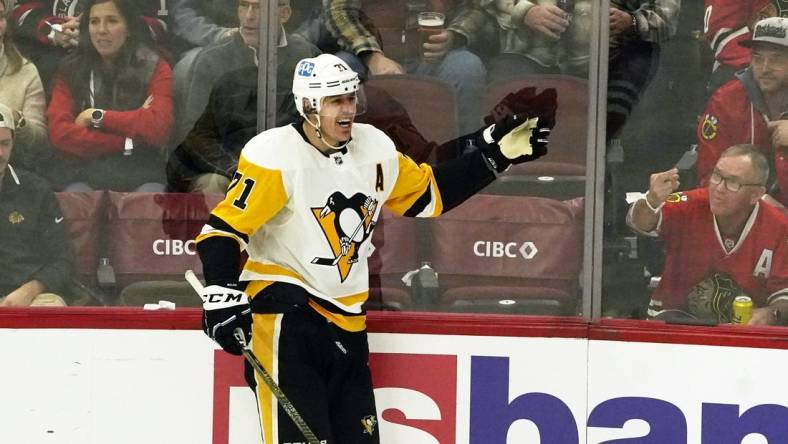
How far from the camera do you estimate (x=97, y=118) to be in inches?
193

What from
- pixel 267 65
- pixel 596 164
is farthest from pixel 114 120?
pixel 596 164

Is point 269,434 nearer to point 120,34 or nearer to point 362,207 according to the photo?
point 362,207

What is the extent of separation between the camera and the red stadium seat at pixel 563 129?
15.7 ft

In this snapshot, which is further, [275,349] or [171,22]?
[171,22]

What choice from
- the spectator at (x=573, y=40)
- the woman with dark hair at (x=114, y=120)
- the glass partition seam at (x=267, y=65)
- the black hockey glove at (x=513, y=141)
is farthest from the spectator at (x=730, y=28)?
the woman with dark hair at (x=114, y=120)

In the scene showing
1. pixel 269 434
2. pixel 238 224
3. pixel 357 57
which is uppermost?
pixel 357 57

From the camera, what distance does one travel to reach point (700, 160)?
4.71 meters

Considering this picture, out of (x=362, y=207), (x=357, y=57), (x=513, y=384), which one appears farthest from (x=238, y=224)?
(x=513, y=384)

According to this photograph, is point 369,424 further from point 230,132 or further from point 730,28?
point 730,28

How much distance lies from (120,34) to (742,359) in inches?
83.9

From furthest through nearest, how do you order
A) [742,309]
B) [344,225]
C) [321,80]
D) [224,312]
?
[742,309] < [344,225] < [321,80] < [224,312]

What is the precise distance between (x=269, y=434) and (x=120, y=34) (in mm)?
1323

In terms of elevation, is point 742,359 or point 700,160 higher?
point 700,160

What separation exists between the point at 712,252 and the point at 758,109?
0.45m
